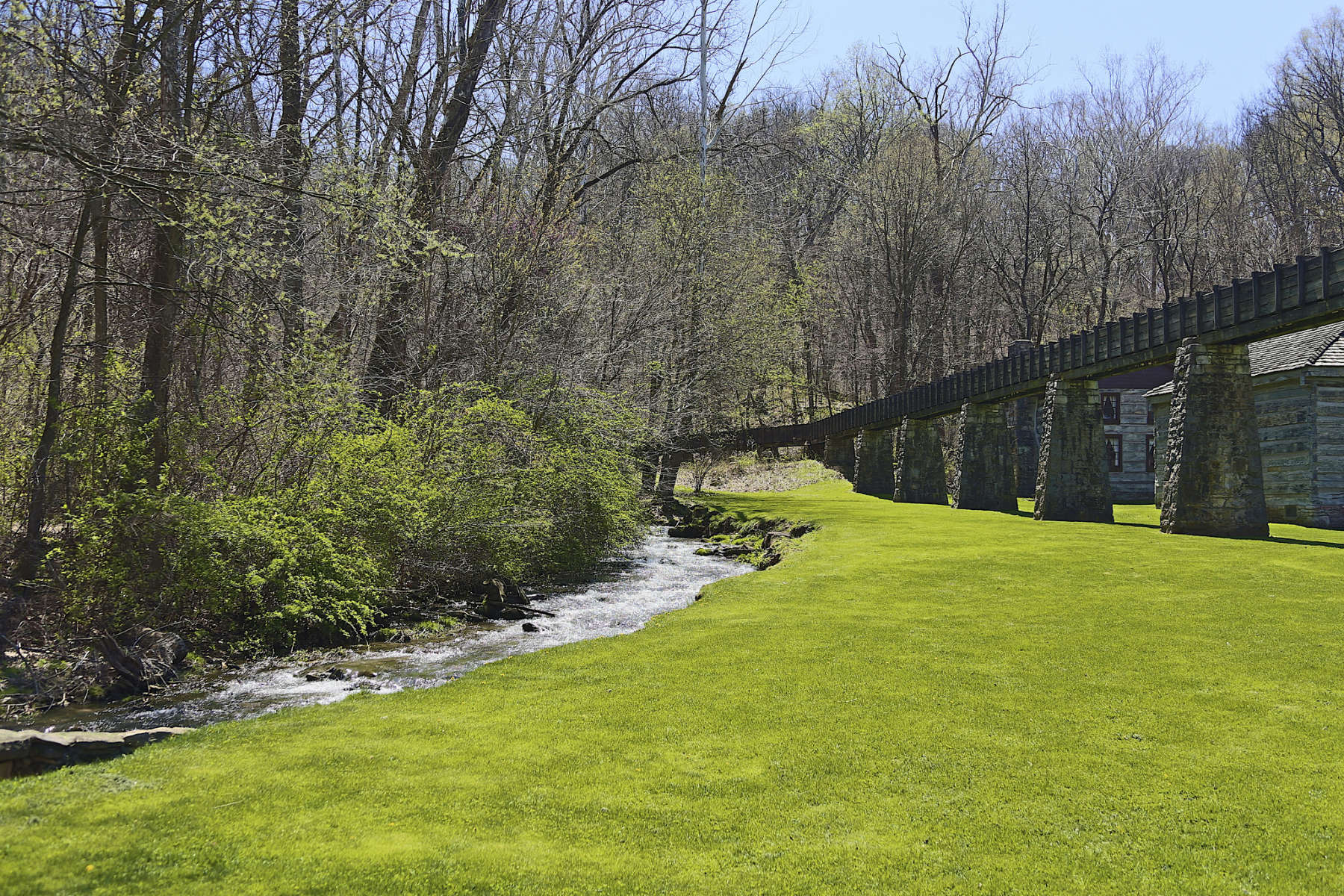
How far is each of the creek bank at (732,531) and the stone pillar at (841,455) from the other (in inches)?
647

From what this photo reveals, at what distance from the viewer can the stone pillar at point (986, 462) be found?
101 feet

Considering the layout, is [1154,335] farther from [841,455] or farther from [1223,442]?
[841,455]

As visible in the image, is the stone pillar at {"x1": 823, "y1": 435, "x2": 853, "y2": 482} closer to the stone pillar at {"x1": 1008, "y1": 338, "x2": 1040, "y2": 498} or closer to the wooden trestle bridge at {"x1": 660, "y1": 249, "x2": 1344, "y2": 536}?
the wooden trestle bridge at {"x1": 660, "y1": 249, "x2": 1344, "y2": 536}

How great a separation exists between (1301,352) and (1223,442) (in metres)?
8.96

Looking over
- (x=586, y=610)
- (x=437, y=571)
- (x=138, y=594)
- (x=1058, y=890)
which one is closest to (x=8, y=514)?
(x=138, y=594)

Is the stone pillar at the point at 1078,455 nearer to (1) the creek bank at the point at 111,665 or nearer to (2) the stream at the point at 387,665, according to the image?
(2) the stream at the point at 387,665

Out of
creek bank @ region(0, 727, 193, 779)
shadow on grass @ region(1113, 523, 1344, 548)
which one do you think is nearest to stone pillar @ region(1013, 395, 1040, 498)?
shadow on grass @ region(1113, 523, 1344, 548)

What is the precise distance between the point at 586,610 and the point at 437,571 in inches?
101

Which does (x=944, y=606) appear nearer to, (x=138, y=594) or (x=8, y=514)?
(x=138, y=594)

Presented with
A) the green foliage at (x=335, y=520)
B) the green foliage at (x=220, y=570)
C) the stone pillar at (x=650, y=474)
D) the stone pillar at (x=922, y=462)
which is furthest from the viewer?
the stone pillar at (x=922, y=462)

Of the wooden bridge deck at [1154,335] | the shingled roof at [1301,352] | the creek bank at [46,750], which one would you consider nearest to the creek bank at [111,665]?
the creek bank at [46,750]

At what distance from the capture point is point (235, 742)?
618 centimetres

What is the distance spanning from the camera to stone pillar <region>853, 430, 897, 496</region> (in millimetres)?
39188

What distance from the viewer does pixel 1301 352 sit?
25.2 m
